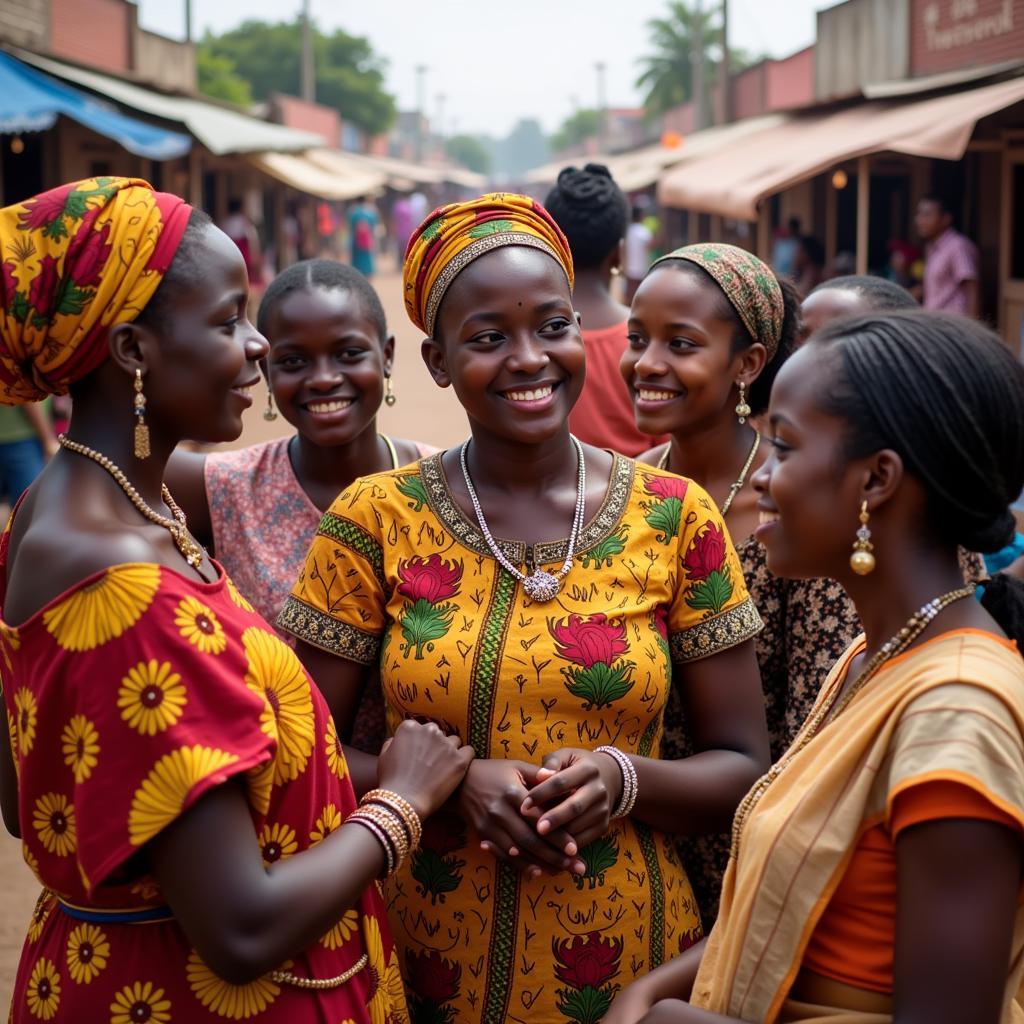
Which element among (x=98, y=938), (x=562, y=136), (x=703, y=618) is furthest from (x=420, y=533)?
(x=562, y=136)

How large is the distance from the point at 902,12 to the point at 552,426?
55.4 ft

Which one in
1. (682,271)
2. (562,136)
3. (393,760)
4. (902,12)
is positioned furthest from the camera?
(562,136)

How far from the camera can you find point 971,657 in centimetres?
159

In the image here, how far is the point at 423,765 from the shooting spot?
2096 mm

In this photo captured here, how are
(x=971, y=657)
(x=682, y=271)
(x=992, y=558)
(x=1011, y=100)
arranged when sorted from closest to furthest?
(x=971, y=657) → (x=682, y=271) → (x=992, y=558) → (x=1011, y=100)

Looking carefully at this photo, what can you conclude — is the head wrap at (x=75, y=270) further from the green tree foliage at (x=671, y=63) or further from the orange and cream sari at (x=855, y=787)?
the green tree foliage at (x=671, y=63)

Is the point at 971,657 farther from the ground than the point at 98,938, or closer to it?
farther from the ground

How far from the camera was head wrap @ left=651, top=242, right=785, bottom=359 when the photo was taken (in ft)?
9.94

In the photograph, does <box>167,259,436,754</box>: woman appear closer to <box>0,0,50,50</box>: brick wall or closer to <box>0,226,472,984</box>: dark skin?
<box>0,226,472,984</box>: dark skin

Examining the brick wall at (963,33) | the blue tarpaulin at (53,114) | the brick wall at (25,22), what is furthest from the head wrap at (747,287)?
the brick wall at (25,22)

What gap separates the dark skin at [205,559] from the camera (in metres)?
1.67

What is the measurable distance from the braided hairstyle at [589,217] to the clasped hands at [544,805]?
3.32 m

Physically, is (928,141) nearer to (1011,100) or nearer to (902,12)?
(1011,100)

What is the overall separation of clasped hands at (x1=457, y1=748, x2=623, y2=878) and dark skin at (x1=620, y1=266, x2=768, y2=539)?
104cm
